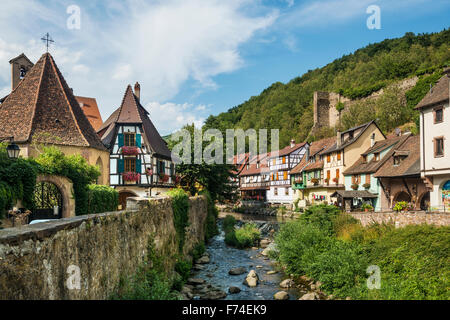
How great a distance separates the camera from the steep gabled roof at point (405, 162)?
24350 mm

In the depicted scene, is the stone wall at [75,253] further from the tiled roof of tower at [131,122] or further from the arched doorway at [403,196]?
the arched doorway at [403,196]

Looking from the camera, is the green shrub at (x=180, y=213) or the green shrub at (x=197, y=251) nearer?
the green shrub at (x=180, y=213)

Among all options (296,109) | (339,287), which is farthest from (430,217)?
(296,109)

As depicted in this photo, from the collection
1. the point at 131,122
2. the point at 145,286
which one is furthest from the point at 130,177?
the point at 145,286

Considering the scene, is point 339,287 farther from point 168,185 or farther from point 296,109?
point 296,109

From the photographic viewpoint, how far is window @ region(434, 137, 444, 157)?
67.7 ft

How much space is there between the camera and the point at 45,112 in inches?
835

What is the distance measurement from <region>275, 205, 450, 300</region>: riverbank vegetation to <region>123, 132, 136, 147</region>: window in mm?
16076

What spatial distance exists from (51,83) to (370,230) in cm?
2118

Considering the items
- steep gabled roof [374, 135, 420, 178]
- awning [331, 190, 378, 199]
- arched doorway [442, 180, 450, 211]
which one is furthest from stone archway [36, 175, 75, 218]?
awning [331, 190, 378, 199]

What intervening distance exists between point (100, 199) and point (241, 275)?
800cm

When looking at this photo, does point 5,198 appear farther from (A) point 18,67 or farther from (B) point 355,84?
(B) point 355,84

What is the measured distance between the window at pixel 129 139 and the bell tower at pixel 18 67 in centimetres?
887

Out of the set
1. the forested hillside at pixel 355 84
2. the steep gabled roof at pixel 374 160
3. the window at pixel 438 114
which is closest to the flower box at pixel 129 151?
the forested hillside at pixel 355 84
